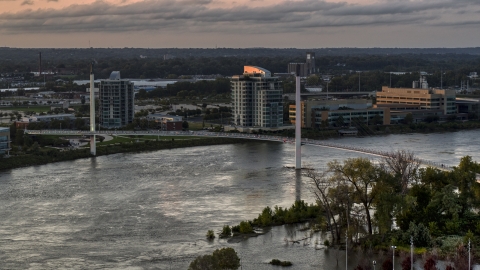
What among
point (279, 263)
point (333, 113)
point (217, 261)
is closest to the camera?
point (217, 261)

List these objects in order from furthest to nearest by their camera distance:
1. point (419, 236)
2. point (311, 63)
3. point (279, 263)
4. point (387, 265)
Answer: point (311, 63), point (419, 236), point (279, 263), point (387, 265)

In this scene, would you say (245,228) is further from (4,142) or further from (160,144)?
(160,144)

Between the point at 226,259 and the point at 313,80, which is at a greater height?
the point at 313,80

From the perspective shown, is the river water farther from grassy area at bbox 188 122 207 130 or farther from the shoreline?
grassy area at bbox 188 122 207 130

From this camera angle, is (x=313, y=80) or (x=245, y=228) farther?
(x=313, y=80)

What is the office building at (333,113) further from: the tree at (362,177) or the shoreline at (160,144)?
the tree at (362,177)

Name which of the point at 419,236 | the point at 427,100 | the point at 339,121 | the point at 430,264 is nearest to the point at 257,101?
the point at 339,121

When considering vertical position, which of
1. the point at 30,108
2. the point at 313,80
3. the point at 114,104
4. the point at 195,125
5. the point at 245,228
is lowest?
the point at 245,228
